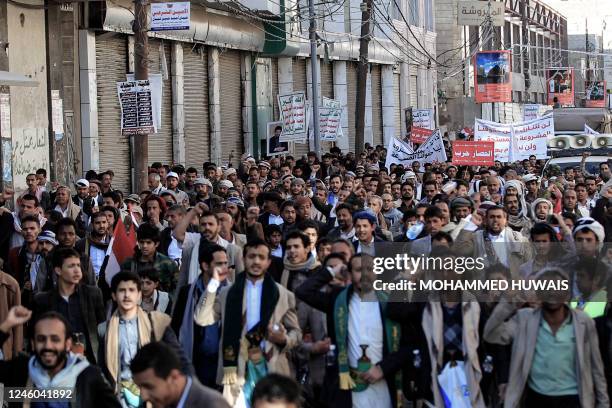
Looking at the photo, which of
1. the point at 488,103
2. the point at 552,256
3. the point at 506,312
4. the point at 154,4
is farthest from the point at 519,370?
the point at 488,103

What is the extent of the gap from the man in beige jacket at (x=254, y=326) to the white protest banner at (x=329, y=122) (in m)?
Answer: 22.1

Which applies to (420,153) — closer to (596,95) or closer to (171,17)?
(171,17)

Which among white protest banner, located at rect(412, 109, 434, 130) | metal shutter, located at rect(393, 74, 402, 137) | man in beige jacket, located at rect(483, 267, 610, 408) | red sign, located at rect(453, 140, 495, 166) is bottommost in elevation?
man in beige jacket, located at rect(483, 267, 610, 408)

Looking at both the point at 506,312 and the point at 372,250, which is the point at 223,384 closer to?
the point at 506,312

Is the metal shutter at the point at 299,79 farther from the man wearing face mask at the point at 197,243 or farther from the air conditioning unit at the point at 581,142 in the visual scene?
the man wearing face mask at the point at 197,243

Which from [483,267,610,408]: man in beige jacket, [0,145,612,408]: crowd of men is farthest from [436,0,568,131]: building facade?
[483,267,610,408]: man in beige jacket

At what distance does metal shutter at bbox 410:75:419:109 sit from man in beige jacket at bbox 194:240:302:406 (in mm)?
44488

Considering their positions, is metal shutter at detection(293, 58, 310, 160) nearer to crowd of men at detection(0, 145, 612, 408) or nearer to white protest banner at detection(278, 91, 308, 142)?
white protest banner at detection(278, 91, 308, 142)

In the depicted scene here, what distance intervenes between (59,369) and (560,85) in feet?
276

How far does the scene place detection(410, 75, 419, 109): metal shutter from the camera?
53.9m

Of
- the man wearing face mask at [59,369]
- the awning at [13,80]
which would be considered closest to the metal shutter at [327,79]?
the awning at [13,80]

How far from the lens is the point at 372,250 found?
38.9 feet

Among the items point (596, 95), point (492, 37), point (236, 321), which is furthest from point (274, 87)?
point (596, 95)

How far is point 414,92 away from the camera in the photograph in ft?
179
